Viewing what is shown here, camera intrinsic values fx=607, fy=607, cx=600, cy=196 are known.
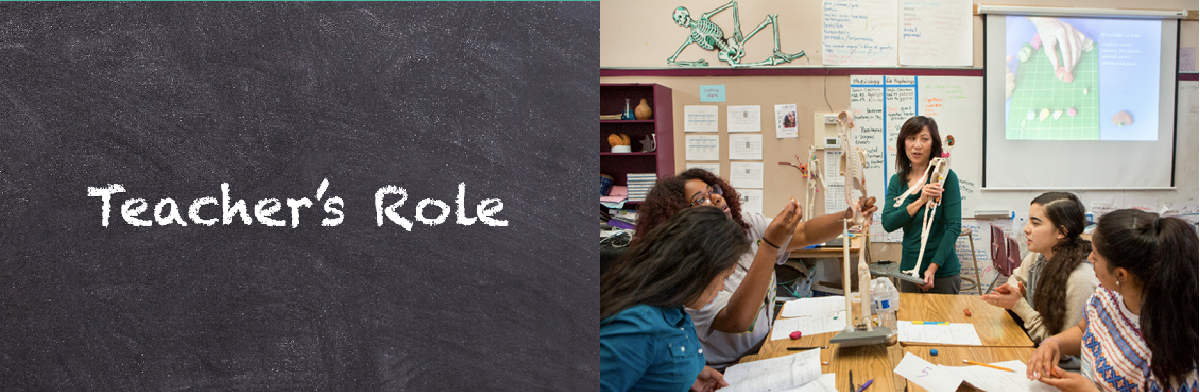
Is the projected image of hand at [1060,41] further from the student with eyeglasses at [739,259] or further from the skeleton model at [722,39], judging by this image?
the student with eyeglasses at [739,259]

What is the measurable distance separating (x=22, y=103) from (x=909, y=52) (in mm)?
4519

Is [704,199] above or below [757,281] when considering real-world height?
above

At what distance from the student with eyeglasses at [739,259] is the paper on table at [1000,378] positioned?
45 centimetres

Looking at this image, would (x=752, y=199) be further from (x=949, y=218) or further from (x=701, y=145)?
(x=949, y=218)

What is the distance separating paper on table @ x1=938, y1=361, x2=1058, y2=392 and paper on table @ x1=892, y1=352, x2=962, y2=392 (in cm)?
3

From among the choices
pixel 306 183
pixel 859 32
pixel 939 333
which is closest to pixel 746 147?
pixel 859 32

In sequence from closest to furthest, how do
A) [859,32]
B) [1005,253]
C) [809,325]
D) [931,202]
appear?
[809,325]
[931,202]
[1005,253]
[859,32]

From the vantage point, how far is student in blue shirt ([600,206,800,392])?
46.2 inches

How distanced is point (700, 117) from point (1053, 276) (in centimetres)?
270

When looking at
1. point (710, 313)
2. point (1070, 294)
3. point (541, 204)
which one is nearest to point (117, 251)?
point (541, 204)

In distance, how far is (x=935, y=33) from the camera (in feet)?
13.6

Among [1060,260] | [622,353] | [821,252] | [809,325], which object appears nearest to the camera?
[622,353]

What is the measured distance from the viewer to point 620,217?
4066mm

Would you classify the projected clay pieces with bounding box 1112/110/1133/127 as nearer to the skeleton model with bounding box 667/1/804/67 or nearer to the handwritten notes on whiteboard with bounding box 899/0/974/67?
the handwritten notes on whiteboard with bounding box 899/0/974/67
